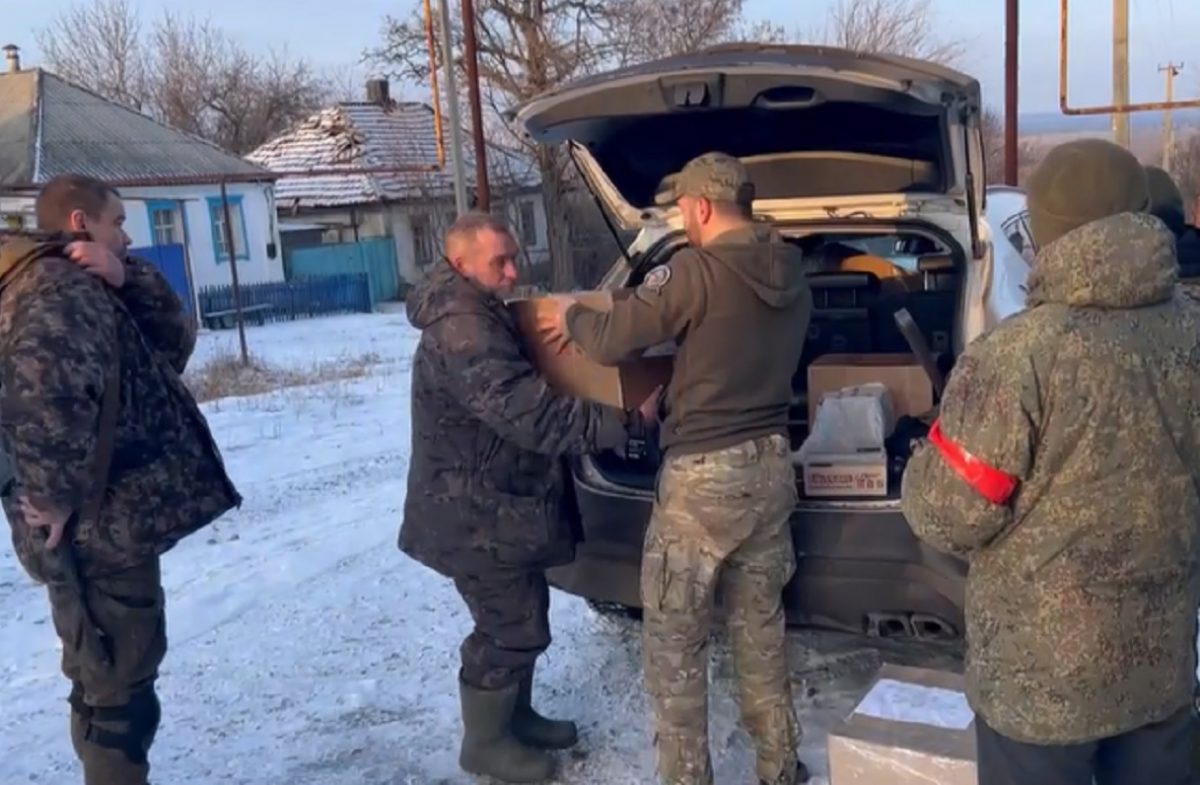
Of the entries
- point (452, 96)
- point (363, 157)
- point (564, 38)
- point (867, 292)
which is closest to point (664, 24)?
point (564, 38)

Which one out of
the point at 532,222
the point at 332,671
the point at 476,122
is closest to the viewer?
the point at 332,671

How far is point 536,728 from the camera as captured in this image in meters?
3.88

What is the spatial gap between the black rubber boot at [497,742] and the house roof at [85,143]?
2060 cm

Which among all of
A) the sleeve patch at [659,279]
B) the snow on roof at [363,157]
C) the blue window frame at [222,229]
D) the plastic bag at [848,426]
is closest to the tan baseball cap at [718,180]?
the sleeve patch at [659,279]

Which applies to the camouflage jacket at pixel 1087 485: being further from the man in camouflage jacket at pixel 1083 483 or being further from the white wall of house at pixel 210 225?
the white wall of house at pixel 210 225

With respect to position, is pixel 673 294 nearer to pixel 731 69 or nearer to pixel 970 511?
pixel 731 69

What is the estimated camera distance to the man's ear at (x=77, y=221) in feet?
10.9

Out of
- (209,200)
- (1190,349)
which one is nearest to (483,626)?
(1190,349)

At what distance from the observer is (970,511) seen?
2.19m

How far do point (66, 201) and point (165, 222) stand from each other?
2361 cm

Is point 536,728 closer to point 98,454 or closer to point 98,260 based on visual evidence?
point 98,454

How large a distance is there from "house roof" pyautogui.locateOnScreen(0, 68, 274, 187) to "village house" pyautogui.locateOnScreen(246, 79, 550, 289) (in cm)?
357

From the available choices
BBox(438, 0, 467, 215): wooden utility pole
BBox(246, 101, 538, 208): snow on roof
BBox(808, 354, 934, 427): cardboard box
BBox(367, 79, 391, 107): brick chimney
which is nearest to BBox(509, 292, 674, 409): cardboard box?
BBox(808, 354, 934, 427): cardboard box

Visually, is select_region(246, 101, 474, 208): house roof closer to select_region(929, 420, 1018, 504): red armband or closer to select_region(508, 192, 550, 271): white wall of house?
select_region(508, 192, 550, 271): white wall of house
